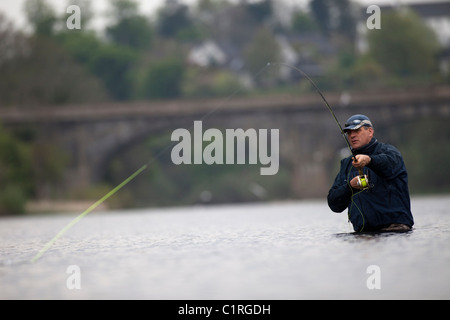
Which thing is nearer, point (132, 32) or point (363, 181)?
point (363, 181)

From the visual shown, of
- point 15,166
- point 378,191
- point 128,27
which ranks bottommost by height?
point 378,191

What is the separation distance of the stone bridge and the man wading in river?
49571 millimetres

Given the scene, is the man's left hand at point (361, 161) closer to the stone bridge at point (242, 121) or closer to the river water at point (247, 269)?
the river water at point (247, 269)

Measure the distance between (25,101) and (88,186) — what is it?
10.1m

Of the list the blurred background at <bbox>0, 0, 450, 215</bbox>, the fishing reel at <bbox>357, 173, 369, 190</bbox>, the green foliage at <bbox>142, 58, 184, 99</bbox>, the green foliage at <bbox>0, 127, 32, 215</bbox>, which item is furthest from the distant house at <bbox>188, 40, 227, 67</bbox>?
the fishing reel at <bbox>357, 173, 369, 190</bbox>

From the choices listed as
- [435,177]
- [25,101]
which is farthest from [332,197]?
[25,101]

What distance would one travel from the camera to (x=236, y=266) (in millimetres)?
12992

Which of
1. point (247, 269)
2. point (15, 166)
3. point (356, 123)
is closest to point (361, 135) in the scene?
point (356, 123)

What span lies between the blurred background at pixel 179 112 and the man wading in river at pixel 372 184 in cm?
2923

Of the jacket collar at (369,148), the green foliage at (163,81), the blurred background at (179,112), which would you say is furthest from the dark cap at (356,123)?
the green foliage at (163,81)

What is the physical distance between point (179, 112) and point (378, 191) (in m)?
53.0

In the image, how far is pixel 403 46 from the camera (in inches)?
3996

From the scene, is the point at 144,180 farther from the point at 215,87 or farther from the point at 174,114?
the point at 215,87

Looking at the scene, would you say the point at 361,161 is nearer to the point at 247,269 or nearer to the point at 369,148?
the point at 369,148
